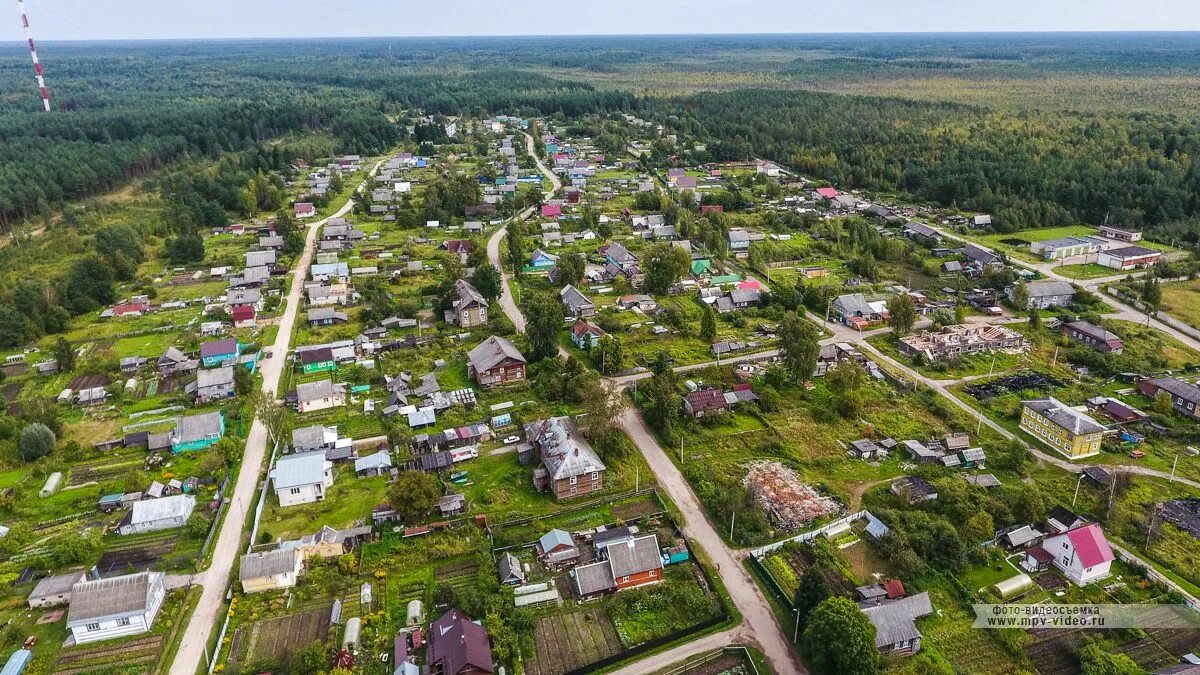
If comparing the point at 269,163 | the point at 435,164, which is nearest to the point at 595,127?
the point at 435,164

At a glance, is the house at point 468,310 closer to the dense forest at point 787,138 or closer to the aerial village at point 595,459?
the aerial village at point 595,459

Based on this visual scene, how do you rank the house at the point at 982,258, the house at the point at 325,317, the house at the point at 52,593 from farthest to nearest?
the house at the point at 982,258 → the house at the point at 325,317 → the house at the point at 52,593

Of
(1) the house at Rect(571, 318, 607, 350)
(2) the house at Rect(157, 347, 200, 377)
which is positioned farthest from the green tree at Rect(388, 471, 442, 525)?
(2) the house at Rect(157, 347, 200, 377)

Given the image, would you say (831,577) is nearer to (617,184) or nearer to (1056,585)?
(1056,585)

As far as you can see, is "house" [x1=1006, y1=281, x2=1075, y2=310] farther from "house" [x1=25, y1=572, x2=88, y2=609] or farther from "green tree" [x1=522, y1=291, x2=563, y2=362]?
"house" [x1=25, y1=572, x2=88, y2=609]

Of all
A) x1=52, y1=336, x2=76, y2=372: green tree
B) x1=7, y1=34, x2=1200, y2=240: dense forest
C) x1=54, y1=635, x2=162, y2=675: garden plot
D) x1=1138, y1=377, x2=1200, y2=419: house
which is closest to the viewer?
x1=54, y1=635, x2=162, y2=675: garden plot

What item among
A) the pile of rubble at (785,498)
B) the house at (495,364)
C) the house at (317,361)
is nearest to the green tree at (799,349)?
the pile of rubble at (785,498)
